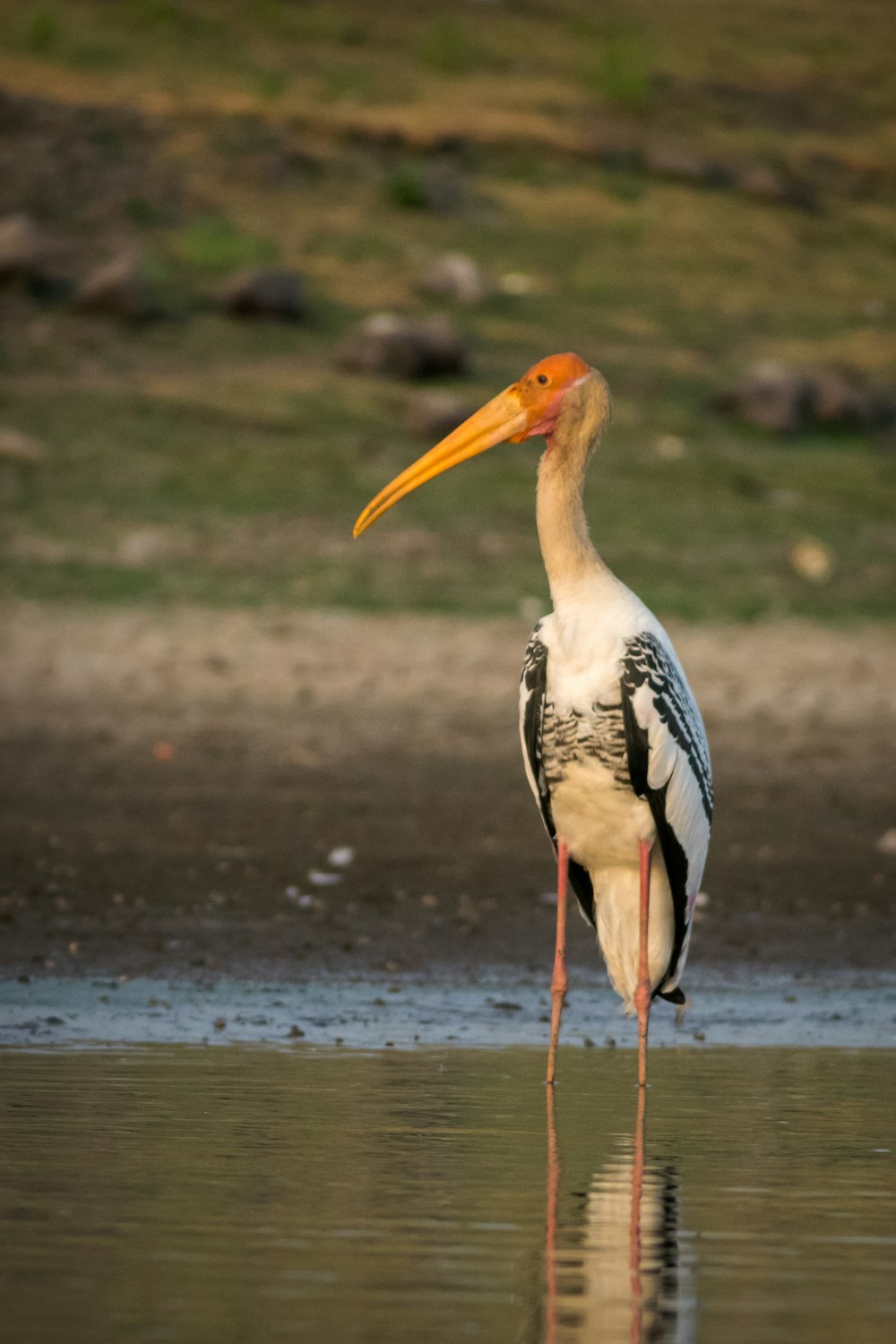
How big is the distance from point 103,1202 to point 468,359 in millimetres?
15299

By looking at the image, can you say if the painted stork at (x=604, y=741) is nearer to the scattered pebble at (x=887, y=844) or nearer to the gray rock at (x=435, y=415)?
the scattered pebble at (x=887, y=844)

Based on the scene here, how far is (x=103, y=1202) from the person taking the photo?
458 centimetres

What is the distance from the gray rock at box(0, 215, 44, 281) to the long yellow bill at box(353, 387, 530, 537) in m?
13.6

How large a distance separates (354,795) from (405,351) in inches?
361

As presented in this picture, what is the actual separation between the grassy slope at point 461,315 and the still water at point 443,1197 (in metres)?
7.75

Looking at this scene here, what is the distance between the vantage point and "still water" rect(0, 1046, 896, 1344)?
3850mm

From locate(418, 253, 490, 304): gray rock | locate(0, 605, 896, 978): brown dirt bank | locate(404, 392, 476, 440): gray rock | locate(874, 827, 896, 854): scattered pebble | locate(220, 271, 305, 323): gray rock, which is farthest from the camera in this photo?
locate(418, 253, 490, 304): gray rock

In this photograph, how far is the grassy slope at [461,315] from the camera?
14859mm

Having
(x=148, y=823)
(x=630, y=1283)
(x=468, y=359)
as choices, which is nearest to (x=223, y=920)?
(x=148, y=823)

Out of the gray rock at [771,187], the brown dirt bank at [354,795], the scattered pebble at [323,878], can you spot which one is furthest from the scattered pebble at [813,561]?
the gray rock at [771,187]

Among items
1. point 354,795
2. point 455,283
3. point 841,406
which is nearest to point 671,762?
point 354,795

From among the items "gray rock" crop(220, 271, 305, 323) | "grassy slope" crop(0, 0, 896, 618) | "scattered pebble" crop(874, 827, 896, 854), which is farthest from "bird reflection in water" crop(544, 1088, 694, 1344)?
"gray rock" crop(220, 271, 305, 323)

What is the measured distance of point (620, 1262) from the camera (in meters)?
4.26

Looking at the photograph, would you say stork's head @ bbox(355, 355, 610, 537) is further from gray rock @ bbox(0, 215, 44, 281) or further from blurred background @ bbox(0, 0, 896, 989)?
gray rock @ bbox(0, 215, 44, 281)
